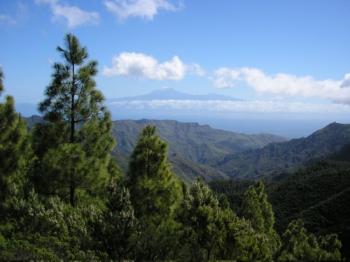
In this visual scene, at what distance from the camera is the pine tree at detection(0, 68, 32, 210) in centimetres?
2202

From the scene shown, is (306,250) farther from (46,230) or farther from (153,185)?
(46,230)

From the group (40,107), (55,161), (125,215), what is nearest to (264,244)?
(125,215)

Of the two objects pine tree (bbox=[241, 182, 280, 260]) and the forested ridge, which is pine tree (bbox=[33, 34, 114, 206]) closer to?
the forested ridge

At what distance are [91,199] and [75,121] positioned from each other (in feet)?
18.8

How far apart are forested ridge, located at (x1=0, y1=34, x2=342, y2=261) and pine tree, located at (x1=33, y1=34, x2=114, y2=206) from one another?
62 mm

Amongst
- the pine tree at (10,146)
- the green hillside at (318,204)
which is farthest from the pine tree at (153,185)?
the green hillside at (318,204)

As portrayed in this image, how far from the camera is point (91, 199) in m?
25.6

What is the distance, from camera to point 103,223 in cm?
1756

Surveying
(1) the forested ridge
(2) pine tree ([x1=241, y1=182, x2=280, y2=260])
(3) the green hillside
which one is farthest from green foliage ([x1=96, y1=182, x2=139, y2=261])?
(3) the green hillside

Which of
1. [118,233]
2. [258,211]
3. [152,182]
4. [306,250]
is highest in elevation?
[152,182]

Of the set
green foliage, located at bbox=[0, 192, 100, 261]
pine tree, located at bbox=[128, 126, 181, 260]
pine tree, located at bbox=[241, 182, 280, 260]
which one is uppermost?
pine tree, located at bbox=[128, 126, 181, 260]

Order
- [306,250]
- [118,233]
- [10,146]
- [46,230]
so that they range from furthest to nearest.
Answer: [10,146]
[46,230]
[118,233]
[306,250]

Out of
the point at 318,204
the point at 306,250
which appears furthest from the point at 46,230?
the point at 318,204

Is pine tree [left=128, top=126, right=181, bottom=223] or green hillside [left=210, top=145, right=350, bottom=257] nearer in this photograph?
pine tree [left=128, top=126, right=181, bottom=223]
